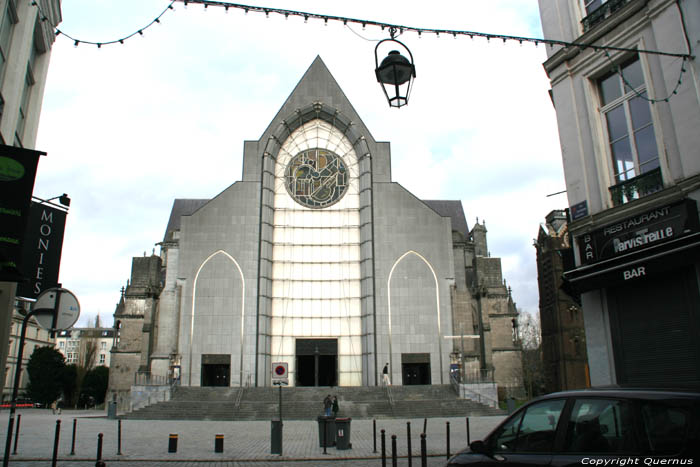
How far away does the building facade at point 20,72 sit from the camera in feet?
38.7

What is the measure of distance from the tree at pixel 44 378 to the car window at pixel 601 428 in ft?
206

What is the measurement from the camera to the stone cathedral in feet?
128

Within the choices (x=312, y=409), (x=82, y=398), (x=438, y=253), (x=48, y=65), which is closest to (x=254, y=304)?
(x=312, y=409)

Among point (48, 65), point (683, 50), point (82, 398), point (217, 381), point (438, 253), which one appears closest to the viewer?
point (683, 50)

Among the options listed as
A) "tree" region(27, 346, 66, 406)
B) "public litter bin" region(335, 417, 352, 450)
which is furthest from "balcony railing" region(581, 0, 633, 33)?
"tree" region(27, 346, 66, 406)

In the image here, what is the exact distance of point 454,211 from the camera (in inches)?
2418

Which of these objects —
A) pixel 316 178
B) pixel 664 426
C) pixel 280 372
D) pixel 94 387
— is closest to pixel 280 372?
pixel 280 372

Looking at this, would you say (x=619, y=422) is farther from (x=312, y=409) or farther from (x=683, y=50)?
(x=312, y=409)

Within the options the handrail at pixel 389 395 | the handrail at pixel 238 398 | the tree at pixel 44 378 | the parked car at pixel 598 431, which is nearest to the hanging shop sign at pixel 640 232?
the parked car at pixel 598 431

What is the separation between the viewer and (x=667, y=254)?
930cm

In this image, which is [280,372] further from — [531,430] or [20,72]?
[531,430]

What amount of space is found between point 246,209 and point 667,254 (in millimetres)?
35515

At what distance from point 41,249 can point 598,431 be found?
38.3 ft

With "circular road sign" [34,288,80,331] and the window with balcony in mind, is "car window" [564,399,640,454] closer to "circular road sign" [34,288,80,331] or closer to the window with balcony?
"circular road sign" [34,288,80,331]
